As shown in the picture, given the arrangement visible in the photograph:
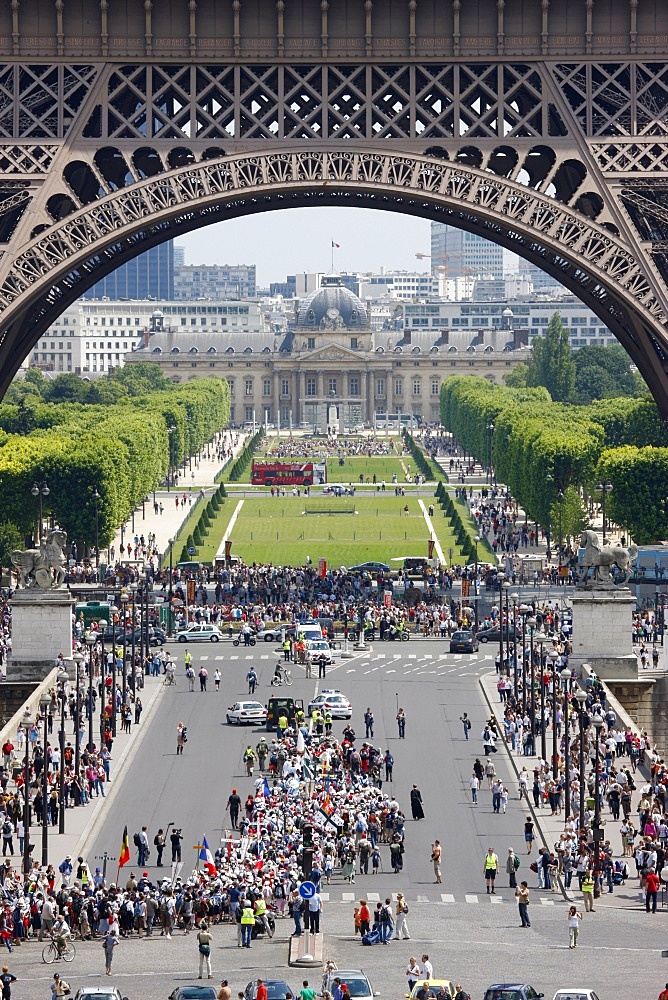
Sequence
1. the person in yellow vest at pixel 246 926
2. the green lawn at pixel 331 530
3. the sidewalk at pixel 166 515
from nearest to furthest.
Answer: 1. the person in yellow vest at pixel 246 926
2. the green lawn at pixel 331 530
3. the sidewalk at pixel 166 515

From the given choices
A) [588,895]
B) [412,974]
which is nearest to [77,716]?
[588,895]

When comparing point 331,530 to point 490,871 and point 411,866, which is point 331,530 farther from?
point 490,871

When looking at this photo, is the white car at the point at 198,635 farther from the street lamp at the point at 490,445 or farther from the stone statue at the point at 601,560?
the street lamp at the point at 490,445

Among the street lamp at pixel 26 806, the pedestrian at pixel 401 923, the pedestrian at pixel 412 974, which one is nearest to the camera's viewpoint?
the pedestrian at pixel 412 974

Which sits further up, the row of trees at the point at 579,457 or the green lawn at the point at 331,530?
the row of trees at the point at 579,457

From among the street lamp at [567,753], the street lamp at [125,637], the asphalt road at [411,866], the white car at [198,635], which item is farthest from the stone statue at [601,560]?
the white car at [198,635]

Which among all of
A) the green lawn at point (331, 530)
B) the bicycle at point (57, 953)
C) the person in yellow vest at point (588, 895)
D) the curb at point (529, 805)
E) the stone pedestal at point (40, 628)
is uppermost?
the green lawn at point (331, 530)

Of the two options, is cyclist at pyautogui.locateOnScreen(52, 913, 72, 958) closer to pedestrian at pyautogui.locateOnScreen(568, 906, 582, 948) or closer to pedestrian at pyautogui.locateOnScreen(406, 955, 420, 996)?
pedestrian at pyautogui.locateOnScreen(406, 955, 420, 996)

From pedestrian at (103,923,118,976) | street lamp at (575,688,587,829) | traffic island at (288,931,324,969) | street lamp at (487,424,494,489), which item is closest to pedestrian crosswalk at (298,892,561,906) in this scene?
traffic island at (288,931,324,969)
